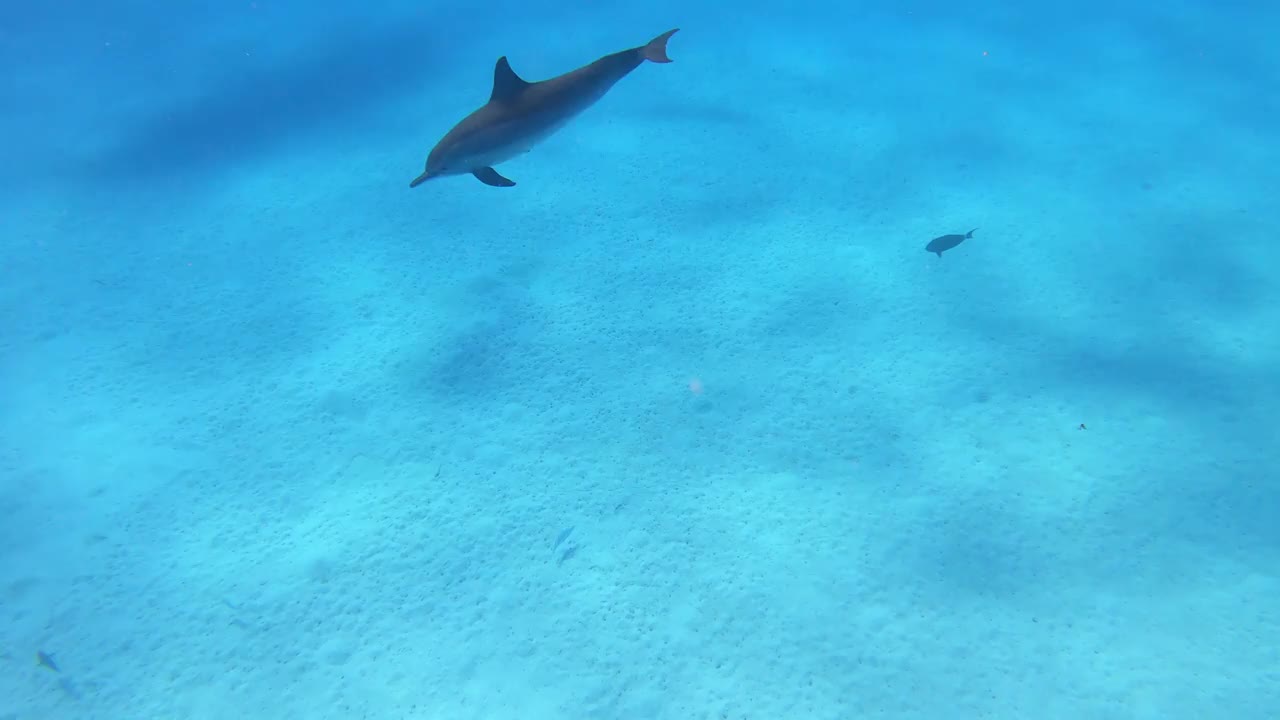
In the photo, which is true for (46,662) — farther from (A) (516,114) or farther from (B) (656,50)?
(B) (656,50)

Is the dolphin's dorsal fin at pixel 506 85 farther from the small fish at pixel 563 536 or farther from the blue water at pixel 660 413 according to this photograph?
the small fish at pixel 563 536

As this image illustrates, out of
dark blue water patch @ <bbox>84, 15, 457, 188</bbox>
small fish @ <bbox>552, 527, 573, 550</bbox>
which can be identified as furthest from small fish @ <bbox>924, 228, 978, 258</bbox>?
dark blue water patch @ <bbox>84, 15, 457, 188</bbox>

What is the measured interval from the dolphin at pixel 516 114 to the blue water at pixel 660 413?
7.99 ft

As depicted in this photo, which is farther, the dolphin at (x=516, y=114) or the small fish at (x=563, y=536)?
the small fish at (x=563, y=536)

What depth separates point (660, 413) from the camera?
5750 mm

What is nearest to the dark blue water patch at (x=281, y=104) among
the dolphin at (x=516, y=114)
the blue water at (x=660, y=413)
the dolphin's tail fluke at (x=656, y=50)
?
the blue water at (x=660, y=413)

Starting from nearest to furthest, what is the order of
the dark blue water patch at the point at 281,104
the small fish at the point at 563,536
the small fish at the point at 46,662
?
the small fish at the point at 46,662
the small fish at the point at 563,536
the dark blue water patch at the point at 281,104

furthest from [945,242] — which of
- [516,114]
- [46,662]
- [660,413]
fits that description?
[46,662]

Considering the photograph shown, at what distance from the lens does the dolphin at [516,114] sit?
4.25 meters

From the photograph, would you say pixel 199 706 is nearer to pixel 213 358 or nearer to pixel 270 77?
pixel 213 358

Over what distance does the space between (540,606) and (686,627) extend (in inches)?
41.8

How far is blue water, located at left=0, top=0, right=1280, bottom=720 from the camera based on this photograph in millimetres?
4156

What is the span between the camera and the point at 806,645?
412cm

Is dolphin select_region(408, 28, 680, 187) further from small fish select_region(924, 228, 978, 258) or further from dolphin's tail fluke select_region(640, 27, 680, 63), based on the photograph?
small fish select_region(924, 228, 978, 258)
